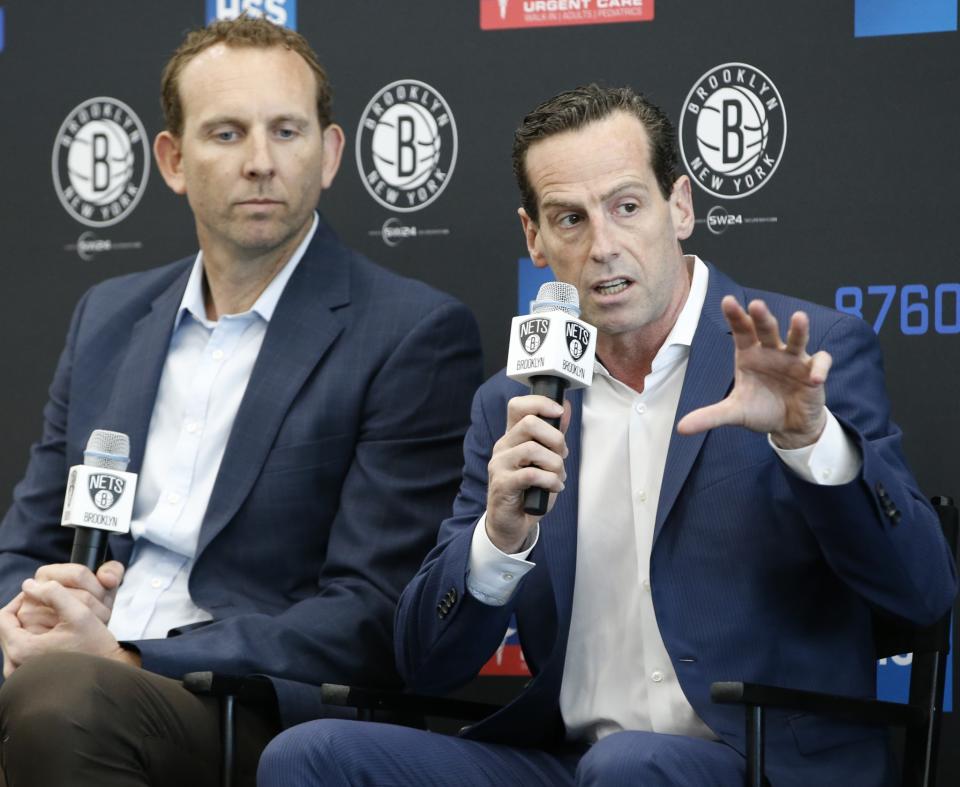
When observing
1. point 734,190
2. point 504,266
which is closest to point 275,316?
point 504,266

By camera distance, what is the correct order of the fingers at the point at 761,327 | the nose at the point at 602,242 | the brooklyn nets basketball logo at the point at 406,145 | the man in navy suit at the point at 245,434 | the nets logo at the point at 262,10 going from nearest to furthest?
1. the fingers at the point at 761,327
2. the nose at the point at 602,242
3. the man in navy suit at the point at 245,434
4. the brooklyn nets basketball logo at the point at 406,145
5. the nets logo at the point at 262,10

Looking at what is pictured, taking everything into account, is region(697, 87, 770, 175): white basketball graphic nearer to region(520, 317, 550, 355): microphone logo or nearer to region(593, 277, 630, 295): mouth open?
region(593, 277, 630, 295): mouth open

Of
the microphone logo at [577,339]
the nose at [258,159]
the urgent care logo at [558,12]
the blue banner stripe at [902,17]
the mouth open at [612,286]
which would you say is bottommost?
the microphone logo at [577,339]

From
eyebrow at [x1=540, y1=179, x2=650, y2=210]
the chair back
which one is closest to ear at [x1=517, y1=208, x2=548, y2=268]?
eyebrow at [x1=540, y1=179, x2=650, y2=210]

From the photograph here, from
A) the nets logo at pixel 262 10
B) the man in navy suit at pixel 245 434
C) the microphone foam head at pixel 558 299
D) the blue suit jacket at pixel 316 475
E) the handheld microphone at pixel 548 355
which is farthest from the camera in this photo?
the nets logo at pixel 262 10

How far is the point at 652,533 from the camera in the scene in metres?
2.91

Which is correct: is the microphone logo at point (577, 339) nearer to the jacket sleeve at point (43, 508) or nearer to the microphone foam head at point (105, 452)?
the microphone foam head at point (105, 452)

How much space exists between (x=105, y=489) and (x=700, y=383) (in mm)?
1162

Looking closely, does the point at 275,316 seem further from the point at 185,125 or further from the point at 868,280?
the point at 868,280

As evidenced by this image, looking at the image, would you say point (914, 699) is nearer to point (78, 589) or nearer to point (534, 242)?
point (534, 242)

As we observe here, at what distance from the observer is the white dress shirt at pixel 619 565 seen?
2799 millimetres

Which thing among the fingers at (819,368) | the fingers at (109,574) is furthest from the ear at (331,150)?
the fingers at (819,368)

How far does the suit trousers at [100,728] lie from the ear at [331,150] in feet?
4.72

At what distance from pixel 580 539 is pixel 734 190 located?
1.26m
